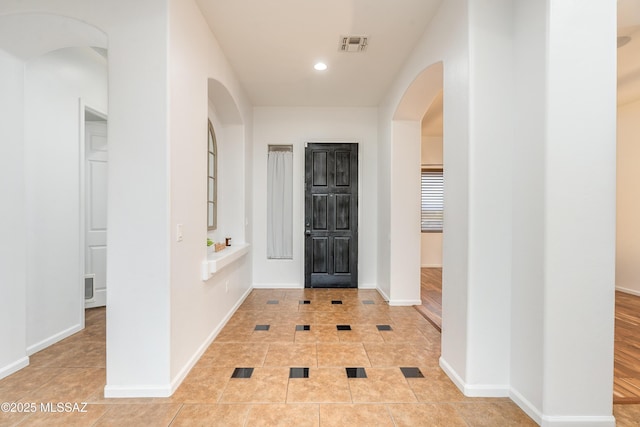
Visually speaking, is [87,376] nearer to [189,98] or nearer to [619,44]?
[189,98]

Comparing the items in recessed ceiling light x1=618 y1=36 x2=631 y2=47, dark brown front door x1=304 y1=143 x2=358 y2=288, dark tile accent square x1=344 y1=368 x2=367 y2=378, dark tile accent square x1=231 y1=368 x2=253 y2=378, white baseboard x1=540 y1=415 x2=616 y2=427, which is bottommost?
dark tile accent square x1=231 y1=368 x2=253 y2=378

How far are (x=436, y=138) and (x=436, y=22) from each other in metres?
4.92

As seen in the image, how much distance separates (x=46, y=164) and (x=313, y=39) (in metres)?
2.78

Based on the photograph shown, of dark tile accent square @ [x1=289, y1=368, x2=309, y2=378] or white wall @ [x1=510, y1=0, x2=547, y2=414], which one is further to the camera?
dark tile accent square @ [x1=289, y1=368, x2=309, y2=378]

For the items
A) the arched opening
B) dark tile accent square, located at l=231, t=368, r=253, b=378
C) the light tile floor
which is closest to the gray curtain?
the light tile floor

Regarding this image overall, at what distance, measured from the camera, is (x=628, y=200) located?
5.36m

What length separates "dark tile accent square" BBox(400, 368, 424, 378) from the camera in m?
2.59

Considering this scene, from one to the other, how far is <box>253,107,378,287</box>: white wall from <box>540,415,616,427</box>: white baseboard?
3.78m

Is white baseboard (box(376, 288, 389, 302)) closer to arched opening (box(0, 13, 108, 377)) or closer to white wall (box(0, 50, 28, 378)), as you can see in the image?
arched opening (box(0, 13, 108, 377))

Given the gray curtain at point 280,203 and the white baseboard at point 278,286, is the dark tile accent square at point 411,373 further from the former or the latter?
the gray curtain at point 280,203

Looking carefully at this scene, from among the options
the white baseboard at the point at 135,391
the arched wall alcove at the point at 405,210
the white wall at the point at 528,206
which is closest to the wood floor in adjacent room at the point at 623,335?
the arched wall alcove at the point at 405,210

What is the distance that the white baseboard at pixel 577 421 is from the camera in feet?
6.24

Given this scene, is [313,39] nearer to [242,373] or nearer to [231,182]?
[231,182]

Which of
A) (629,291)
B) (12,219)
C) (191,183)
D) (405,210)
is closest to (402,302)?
(405,210)
